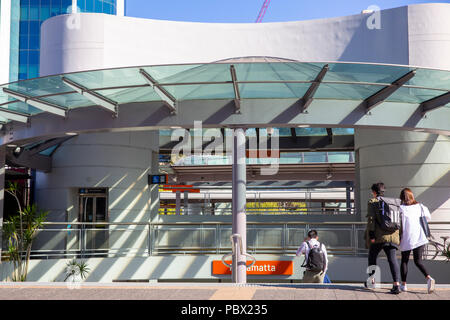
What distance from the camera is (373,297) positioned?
714 centimetres

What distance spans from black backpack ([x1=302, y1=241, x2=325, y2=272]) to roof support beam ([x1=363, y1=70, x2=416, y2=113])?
312 centimetres

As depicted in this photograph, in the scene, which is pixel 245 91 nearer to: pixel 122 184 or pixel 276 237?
pixel 276 237

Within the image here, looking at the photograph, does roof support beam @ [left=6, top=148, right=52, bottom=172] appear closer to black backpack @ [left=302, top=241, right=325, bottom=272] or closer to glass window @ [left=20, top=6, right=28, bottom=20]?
black backpack @ [left=302, top=241, right=325, bottom=272]

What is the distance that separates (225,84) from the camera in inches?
405

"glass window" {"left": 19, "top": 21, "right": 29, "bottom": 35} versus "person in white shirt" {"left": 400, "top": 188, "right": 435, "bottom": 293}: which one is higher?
"glass window" {"left": 19, "top": 21, "right": 29, "bottom": 35}

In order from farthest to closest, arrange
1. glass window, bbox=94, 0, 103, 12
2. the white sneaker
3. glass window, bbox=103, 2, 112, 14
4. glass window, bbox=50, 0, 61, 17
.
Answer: glass window, bbox=103, 2, 112, 14, glass window, bbox=94, 0, 103, 12, glass window, bbox=50, 0, 61, 17, the white sneaker

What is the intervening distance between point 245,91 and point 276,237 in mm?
6107

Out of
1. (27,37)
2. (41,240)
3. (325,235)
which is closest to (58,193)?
(41,240)

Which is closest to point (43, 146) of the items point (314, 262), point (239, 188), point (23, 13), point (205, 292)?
point (239, 188)

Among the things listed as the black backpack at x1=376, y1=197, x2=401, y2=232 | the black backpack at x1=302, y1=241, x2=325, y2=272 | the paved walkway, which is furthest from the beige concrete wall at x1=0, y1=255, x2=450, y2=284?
the black backpack at x1=376, y1=197, x2=401, y2=232

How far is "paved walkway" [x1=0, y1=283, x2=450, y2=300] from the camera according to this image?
725cm

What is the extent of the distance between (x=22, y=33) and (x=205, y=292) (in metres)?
54.4

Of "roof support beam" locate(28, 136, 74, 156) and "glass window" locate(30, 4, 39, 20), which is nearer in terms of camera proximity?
"roof support beam" locate(28, 136, 74, 156)

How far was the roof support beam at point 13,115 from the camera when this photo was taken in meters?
12.5
